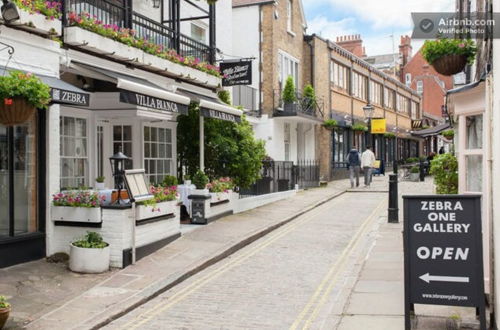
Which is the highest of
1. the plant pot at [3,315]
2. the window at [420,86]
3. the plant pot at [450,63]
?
the window at [420,86]

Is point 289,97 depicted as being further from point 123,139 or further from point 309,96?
point 123,139

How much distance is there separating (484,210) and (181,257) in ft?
17.0

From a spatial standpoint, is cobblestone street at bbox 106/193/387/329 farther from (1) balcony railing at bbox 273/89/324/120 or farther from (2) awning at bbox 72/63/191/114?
(1) balcony railing at bbox 273/89/324/120

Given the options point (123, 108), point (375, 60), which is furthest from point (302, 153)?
point (375, 60)

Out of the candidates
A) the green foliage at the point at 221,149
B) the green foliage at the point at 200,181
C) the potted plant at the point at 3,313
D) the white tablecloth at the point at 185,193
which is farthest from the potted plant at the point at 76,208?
the green foliage at the point at 221,149

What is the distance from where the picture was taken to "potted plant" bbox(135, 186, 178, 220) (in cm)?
923

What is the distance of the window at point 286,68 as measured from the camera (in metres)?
24.6

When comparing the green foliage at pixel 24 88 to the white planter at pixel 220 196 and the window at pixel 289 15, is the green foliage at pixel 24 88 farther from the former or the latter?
the window at pixel 289 15

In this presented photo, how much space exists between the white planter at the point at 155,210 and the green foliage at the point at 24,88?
8.68 ft

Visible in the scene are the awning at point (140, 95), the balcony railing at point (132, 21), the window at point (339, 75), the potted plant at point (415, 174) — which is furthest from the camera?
the window at point (339, 75)

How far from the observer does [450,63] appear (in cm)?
827

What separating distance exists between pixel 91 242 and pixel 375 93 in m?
33.1

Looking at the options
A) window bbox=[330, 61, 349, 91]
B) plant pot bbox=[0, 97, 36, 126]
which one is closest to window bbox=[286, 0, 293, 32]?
window bbox=[330, 61, 349, 91]

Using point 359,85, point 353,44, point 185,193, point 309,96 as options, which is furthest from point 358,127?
point 185,193
